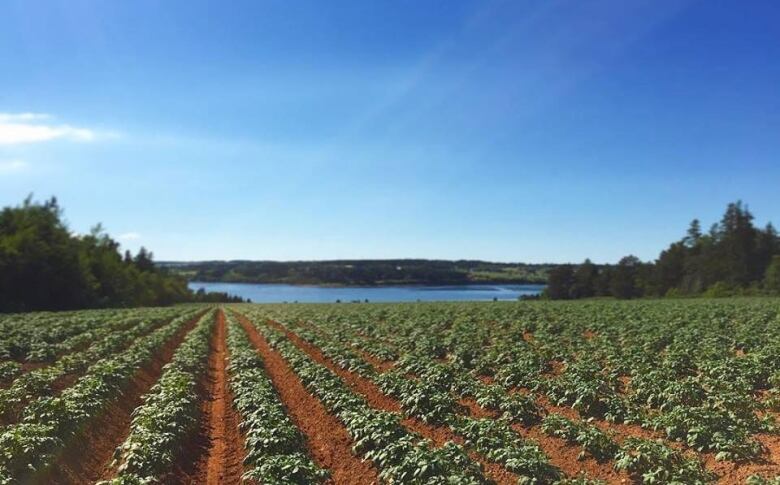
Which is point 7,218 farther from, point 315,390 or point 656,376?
point 656,376

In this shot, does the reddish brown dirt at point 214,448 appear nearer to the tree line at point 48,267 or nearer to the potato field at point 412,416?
the potato field at point 412,416

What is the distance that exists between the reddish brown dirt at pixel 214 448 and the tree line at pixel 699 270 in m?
88.0

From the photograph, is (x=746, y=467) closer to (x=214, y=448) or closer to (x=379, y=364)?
(x=214, y=448)

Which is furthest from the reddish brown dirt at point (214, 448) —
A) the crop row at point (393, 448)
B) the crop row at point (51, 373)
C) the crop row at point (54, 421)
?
the crop row at point (51, 373)

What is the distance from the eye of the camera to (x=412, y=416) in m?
13.3

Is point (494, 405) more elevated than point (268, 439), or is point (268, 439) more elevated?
point (268, 439)

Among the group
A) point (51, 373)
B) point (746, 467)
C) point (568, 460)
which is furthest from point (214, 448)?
point (746, 467)

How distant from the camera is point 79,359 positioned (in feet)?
66.2

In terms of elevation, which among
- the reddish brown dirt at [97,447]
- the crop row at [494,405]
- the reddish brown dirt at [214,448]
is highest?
the crop row at [494,405]

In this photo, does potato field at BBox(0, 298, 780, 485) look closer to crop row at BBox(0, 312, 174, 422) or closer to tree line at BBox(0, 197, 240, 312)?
crop row at BBox(0, 312, 174, 422)

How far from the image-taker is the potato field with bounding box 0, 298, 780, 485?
8.84 meters

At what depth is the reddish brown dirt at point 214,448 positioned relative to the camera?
1041 cm

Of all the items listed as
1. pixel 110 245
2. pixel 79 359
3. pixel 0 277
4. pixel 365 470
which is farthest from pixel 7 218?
pixel 365 470

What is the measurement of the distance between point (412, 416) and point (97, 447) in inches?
295
